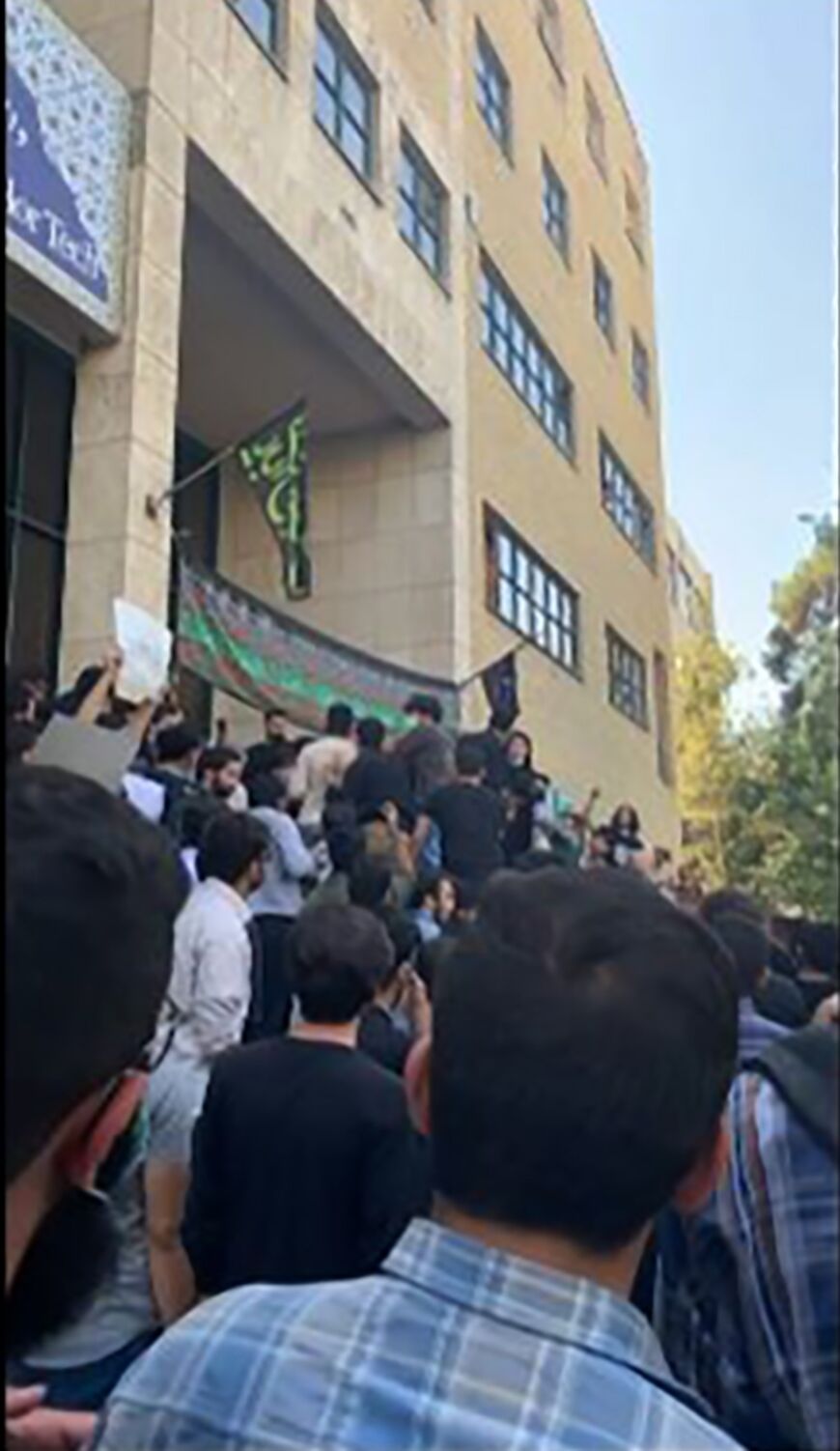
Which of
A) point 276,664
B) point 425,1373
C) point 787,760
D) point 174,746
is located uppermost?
point 276,664

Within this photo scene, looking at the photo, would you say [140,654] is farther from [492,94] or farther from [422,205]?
[492,94]

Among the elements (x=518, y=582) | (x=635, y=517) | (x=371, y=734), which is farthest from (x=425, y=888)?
(x=518, y=582)

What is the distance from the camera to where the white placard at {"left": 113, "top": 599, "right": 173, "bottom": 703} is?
4.99m

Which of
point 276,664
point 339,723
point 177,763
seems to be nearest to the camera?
point 177,763

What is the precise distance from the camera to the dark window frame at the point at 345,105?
3.48 m

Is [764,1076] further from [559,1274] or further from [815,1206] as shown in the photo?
[559,1274]

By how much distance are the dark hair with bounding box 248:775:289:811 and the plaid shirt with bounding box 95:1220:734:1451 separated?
4.23 m

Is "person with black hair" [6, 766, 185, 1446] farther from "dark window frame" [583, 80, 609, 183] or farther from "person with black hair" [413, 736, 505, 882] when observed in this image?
"person with black hair" [413, 736, 505, 882]

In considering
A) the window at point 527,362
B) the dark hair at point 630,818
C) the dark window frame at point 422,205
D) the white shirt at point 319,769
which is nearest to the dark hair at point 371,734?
the white shirt at point 319,769

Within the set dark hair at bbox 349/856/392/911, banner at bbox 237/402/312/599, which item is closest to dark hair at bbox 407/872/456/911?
dark hair at bbox 349/856/392/911

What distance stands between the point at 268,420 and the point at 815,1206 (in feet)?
24.0

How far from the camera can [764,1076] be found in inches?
37.3

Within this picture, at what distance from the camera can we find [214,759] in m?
4.81

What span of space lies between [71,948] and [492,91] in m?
2.80
